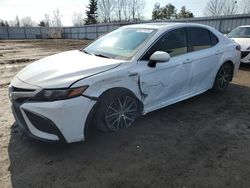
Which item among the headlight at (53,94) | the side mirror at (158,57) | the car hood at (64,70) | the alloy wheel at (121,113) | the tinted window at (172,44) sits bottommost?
the alloy wheel at (121,113)

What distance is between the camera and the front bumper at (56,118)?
3000mm

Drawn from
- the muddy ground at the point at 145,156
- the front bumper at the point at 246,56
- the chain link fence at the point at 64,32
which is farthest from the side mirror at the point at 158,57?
the chain link fence at the point at 64,32

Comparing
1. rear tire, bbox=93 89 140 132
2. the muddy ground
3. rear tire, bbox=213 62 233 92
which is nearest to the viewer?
the muddy ground

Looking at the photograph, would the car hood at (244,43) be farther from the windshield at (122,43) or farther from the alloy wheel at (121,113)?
the alloy wheel at (121,113)

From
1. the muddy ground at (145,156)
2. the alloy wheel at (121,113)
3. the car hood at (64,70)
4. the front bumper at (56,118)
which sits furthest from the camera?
the alloy wheel at (121,113)

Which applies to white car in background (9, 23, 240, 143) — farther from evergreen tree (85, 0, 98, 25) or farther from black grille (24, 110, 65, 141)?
evergreen tree (85, 0, 98, 25)

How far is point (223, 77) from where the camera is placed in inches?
224

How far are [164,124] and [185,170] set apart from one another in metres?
1.30

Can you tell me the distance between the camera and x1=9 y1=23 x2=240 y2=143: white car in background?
3072mm

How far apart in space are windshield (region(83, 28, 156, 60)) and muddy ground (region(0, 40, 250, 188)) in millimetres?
1206

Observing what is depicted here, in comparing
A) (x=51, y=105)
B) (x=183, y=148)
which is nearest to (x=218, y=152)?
(x=183, y=148)

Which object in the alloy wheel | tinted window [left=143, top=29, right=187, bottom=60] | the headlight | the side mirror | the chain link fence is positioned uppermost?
tinted window [left=143, top=29, right=187, bottom=60]

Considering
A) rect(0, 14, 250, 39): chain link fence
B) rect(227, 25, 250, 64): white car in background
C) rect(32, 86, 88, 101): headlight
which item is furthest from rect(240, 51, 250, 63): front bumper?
rect(0, 14, 250, 39): chain link fence

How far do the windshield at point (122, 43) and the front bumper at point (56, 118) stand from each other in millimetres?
1140
